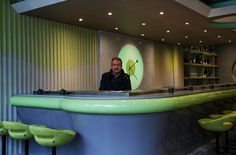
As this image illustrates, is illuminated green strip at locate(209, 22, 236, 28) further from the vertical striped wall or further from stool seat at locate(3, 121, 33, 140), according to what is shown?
stool seat at locate(3, 121, 33, 140)

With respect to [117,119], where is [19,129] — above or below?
below

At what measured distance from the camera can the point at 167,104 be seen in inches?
107

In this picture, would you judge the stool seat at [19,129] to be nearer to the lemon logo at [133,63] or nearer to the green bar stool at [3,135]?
the green bar stool at [3,135]

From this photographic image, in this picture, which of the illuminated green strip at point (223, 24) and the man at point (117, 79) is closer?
the man at point (117, 79)

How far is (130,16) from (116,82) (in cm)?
149

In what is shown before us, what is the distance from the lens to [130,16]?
4.68 meters

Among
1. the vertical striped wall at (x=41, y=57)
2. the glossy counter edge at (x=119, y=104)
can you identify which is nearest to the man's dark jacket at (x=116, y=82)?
the glossy counter edge at (x=119, y=104)

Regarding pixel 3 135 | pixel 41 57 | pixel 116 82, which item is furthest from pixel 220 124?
pixel 41 57

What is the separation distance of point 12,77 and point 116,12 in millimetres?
1911

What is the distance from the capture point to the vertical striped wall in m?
3.95

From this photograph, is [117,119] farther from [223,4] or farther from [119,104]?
[223,4]

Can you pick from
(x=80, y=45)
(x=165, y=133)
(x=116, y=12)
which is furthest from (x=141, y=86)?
(x=165, y=133)

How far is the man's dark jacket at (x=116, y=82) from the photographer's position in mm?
3729

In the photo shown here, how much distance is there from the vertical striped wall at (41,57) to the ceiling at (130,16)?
0.22 metres
